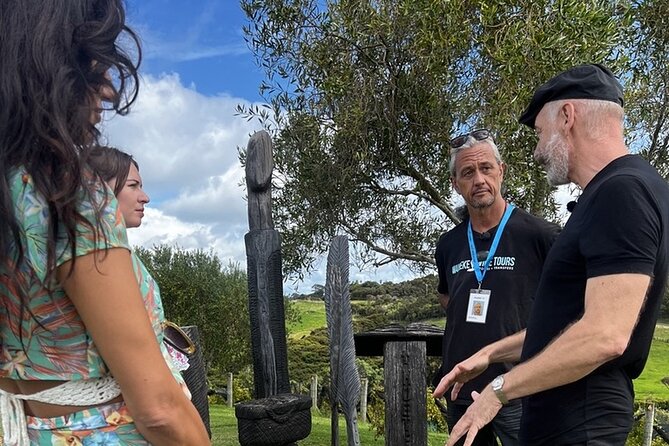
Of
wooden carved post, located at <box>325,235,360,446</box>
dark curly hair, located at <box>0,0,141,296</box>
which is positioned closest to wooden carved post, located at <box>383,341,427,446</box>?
wooden carved post, located at <box>325,235,360,446</box>

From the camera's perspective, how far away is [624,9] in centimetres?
901

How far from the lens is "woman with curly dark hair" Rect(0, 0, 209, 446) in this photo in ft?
3.50

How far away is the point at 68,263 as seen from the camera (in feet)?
3.46

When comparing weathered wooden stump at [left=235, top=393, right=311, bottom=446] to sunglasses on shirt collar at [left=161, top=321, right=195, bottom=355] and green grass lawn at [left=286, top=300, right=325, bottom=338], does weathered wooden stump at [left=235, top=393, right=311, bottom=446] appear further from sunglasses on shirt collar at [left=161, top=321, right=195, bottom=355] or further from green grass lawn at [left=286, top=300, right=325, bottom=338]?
green grass lawn at [left=286, top=300, right=325, bottom=338]

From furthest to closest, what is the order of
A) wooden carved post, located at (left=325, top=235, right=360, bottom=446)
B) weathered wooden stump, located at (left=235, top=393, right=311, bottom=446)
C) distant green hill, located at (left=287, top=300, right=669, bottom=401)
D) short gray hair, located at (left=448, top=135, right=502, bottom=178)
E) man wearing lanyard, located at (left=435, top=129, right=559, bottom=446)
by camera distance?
distant green hill, located at (left=287, top=300, right=669, bottom=401) < wooden carved post, located at (left=325, top=235, right=360, bottom=446) < weathered wooden stump, located at (left=235, top=393, right=311, bottom=446) < short gray hair, located at (left=448, top=135, right=502, bottom=178) < man wearing lanyard, located at (left=435, top=129, right=559, bottom=446)

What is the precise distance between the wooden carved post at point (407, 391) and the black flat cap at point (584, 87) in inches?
112

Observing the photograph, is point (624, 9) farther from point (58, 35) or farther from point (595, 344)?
point (58, 35)

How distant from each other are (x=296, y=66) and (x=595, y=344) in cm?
832

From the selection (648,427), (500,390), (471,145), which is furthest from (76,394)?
(648,427)

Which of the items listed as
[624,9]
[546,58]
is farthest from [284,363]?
[624,9]

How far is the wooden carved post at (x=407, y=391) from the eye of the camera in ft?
15.6

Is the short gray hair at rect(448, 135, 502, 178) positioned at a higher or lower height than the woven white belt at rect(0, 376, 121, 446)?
higher

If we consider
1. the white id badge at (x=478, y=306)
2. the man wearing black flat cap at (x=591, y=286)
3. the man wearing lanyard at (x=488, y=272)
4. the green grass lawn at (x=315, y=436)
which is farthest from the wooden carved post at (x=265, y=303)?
the green grass lawn at (x=315, y=436)

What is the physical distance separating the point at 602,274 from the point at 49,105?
1472 millimetres
